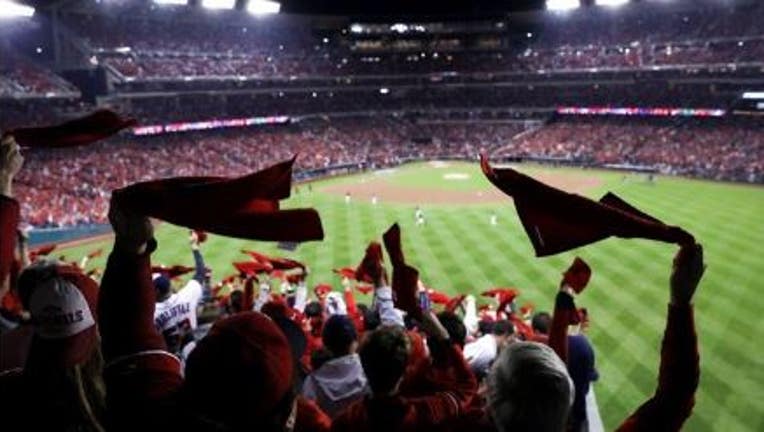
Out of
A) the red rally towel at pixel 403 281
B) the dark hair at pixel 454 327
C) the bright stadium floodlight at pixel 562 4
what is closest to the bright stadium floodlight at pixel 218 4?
the bright stadium floodlight at pixel 562 4

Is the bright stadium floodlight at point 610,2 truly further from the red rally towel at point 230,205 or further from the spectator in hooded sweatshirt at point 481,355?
the red rally towel at point 230,205

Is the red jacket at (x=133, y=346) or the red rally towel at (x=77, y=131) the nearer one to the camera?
the red jacket at (x=133, y=346)

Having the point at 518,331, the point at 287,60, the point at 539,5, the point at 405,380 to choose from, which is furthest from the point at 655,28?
the point at 405,380

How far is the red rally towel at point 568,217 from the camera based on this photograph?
301cm

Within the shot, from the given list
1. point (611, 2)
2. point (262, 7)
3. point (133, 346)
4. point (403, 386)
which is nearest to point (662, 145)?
point (611, 2)

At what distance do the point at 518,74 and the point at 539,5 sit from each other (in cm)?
909

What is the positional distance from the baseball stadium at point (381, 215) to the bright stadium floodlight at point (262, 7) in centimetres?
48

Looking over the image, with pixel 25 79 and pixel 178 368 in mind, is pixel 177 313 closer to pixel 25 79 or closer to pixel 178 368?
pixel 178 368

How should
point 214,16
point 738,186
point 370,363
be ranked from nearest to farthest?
point 370,363 → point 738,186 → point 214,16

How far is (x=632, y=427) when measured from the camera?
119 inches

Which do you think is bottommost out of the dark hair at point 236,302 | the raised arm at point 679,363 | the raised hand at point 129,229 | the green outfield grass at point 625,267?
the green outfield grass at point 625,267

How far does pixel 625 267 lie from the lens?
2395 centimetres

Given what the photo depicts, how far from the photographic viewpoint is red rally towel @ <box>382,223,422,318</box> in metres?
4.32

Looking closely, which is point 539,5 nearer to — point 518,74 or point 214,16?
point 518,74
